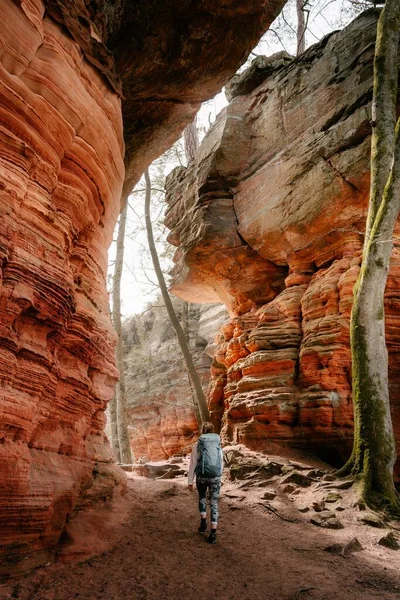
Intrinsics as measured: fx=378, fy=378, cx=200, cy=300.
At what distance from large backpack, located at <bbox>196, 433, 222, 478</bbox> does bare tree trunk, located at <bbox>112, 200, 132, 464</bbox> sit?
7.57 m

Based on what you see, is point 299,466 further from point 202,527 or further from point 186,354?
point 186,354

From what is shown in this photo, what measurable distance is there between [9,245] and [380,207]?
27.4 ft

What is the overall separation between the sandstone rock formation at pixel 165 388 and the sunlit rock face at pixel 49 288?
14.3m

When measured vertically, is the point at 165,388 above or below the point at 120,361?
below

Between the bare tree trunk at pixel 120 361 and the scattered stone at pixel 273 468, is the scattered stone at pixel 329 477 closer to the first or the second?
the scattered stone at pixel 273 468

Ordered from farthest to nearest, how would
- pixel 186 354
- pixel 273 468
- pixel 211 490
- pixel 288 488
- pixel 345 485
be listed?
pixel 186 354, pixel 273 468, pixel 288 488, pixel 345 485, pixel 211 490

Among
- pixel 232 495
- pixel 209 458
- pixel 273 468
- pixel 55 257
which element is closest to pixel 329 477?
pixel 273 468

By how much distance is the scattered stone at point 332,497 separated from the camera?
298 inches

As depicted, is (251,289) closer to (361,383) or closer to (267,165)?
(267,165)

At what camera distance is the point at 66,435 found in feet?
18.9

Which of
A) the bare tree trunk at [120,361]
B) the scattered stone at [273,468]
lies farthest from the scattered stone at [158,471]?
the bare tree trunk at [120,361]

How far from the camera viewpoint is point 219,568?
512cm

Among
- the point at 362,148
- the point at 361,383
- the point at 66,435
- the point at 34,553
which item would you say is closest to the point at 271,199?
the point at 362,148

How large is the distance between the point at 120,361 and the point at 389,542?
1150 centimetres
